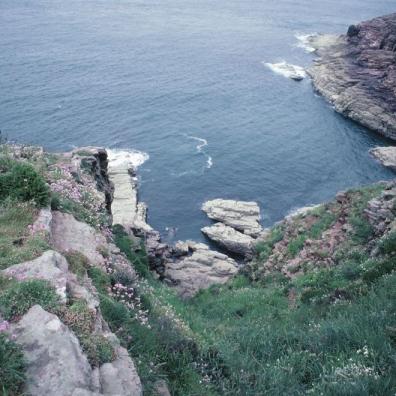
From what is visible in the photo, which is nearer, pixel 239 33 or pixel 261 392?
pixel 261 392

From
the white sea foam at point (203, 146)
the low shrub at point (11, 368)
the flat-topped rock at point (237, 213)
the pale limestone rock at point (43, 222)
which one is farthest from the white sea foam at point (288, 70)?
the low shrub at point (11, 368)

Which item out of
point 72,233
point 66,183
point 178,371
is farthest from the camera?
point 66,183

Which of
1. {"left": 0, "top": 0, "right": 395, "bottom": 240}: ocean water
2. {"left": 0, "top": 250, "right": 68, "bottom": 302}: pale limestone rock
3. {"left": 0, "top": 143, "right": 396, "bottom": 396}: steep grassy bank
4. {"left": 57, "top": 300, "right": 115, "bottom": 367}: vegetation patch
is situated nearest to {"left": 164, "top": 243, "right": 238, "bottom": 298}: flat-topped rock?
{"left": 0, "top": 0, "right": 395, "bottom": 240}: ocean water

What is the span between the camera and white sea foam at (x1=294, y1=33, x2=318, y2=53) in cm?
13327

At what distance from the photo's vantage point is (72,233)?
16094 mm

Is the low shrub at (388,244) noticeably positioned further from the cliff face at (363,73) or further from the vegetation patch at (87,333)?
the cliff face at (363,73)

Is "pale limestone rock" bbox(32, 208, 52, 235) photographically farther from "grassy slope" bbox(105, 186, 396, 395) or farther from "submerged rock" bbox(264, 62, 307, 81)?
"submerged rock" bbox(264, 62, 307, 81)

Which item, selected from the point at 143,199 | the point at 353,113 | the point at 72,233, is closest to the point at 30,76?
the point at 143,199

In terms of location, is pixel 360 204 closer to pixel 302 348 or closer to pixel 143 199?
pixel 302 348

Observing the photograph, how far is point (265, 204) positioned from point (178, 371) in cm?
5838

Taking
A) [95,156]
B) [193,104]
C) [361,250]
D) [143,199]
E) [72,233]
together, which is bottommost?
[143,199]

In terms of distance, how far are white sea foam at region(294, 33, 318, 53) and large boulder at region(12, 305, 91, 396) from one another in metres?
132

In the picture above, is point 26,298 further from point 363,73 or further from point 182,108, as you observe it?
point 363,73

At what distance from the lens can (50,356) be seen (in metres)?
9.31
